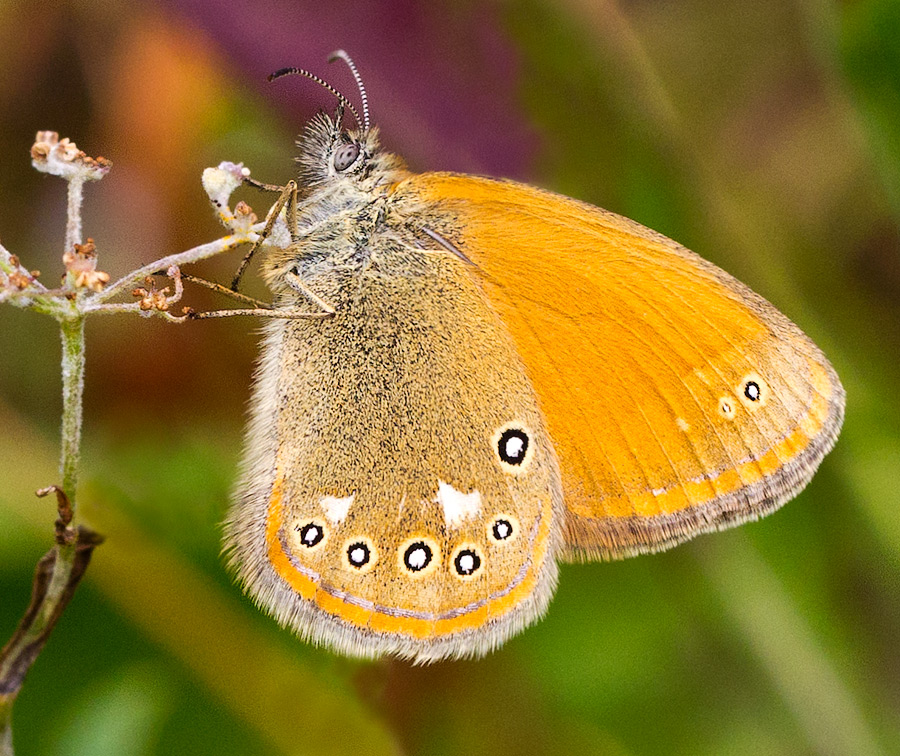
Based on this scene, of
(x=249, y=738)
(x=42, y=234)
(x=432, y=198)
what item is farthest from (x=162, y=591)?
(x=432, y=198)

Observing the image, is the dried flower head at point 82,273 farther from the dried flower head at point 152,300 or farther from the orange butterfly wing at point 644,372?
the orange butterfly wing at point 644,372

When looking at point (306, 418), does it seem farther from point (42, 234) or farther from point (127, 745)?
point (42, 234)

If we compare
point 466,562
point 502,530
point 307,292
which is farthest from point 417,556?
point 307,292

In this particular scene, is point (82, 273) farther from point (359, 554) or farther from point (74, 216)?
point (359, 554)

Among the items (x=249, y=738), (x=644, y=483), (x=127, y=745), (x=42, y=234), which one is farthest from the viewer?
(x=42, y=234)

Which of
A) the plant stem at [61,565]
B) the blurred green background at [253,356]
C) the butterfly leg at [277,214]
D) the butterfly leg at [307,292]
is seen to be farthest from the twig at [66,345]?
the blurred green background at [253,356]
